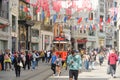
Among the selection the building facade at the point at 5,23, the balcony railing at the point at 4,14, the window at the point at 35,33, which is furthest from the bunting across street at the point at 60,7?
the building facade at the point at 5,23

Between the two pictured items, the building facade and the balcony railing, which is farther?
the balcony railing

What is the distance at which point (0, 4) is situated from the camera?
4650cm

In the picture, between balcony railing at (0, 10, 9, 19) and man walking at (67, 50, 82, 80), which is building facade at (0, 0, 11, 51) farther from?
man walking at (67, 50, 82, 80)

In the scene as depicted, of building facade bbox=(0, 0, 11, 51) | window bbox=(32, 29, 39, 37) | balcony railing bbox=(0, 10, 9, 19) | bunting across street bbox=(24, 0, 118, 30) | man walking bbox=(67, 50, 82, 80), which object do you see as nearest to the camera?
man walking bbox=(67, 50, 82, 80)

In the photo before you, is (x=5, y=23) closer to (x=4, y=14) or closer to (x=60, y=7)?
(x=4, y=14)

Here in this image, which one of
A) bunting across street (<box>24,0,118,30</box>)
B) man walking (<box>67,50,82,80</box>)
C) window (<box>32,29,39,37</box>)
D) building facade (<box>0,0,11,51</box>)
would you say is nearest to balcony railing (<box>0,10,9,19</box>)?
building facade (<box>0,0,11,51</box>)

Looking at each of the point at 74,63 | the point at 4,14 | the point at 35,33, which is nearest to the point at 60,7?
the point at 35,33

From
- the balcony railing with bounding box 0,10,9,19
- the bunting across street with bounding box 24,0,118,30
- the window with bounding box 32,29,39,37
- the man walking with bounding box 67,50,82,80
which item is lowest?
the man walking with bounding box 67,50,82,80

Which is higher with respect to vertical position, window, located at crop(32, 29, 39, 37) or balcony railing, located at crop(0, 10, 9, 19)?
balcony railing, located at crop(0, 10, 9, 19)

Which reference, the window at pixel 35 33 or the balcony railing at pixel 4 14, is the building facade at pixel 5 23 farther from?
the window at pixel 35 33

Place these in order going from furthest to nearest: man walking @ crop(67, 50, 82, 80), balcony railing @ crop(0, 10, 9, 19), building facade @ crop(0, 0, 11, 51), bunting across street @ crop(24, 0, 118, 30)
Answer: bunting across street @ crop(24, 0, 118, 30), balcony railing @ crop(0, 10, 9, 19), building facade @ crop(0, 0, 11, 51), man walking @ crop(67, 50, 82, 80)

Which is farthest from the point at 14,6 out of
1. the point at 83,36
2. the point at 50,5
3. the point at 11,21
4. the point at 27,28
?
the point at 83,36

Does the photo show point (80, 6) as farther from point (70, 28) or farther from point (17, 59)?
point (17, 59)

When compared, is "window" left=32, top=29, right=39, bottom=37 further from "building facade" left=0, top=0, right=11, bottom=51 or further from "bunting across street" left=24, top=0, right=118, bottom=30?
"building facade" left=0, top=0, right=11, bottom=51
